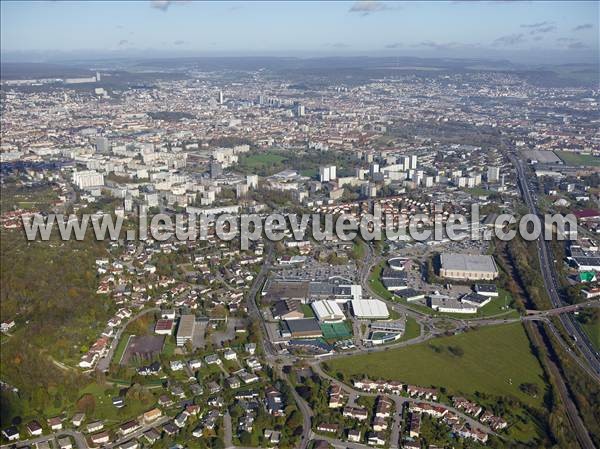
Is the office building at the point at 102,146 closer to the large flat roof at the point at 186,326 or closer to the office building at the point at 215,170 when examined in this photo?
the office building at the point at 215,170

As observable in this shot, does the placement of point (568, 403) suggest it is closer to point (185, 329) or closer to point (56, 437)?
point (185, 329)

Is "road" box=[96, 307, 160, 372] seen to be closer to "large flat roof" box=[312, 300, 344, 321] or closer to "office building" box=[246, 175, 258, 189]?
"large flat roof" box=[312, 300, 344, 321]

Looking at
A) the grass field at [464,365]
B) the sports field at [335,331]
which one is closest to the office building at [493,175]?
the grass field at [464,365]

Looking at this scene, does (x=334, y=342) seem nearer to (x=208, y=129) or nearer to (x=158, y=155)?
(x=158, y=155)

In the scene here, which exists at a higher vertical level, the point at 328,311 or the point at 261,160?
the point at 328,311

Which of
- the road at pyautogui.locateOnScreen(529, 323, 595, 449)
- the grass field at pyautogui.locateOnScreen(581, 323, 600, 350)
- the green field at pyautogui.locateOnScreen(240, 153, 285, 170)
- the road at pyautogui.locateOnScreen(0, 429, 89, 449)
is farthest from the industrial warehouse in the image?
the green field at pyautogui.locateOnScreen(240, 153, 285, 170)

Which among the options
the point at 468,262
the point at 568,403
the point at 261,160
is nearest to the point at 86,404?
the point at 568,403

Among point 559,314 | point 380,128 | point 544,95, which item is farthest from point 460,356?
point 544,95
